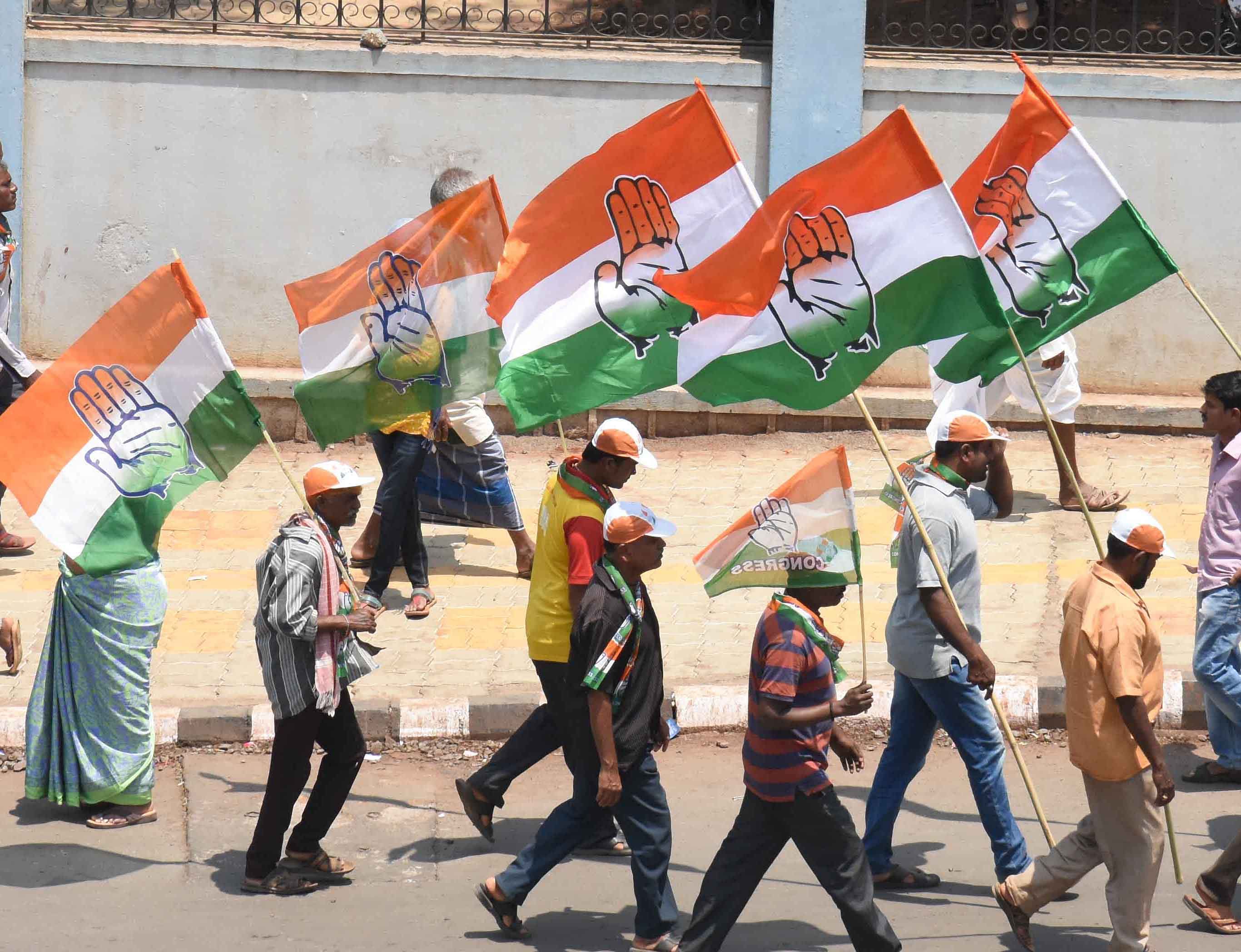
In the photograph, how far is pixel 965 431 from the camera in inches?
245

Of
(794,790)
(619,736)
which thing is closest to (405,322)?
(619,736)

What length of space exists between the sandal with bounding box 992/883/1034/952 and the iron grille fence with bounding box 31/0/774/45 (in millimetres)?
7487

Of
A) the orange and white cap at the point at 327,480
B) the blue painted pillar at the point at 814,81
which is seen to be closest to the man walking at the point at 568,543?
the orange and white cap at the point at 327,480

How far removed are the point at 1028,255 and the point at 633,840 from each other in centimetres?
288

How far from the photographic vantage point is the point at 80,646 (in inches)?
269

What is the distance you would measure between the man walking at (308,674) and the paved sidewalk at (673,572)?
1.61 metres

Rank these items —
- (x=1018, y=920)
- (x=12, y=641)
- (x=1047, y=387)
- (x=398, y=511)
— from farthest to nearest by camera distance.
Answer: (x=1047, y=387) → (x=398, y=511) → (x=12, y=641) → (x=1018, y=920)

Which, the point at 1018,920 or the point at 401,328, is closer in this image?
the point at 1018,920

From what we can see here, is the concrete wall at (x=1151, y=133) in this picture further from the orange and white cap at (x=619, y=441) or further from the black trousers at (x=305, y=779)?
the black trousers at (x=305, y=779)

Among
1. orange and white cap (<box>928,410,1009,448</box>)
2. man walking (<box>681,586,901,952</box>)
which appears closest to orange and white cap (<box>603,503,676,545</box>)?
man walking (<box>681,586,901,952</box>)

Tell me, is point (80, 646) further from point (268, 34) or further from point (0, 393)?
point (268, 34)

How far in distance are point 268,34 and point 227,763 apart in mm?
6040

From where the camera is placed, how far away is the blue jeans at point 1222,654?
22.1 feet

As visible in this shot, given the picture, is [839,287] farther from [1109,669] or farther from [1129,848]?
[1129,848]
